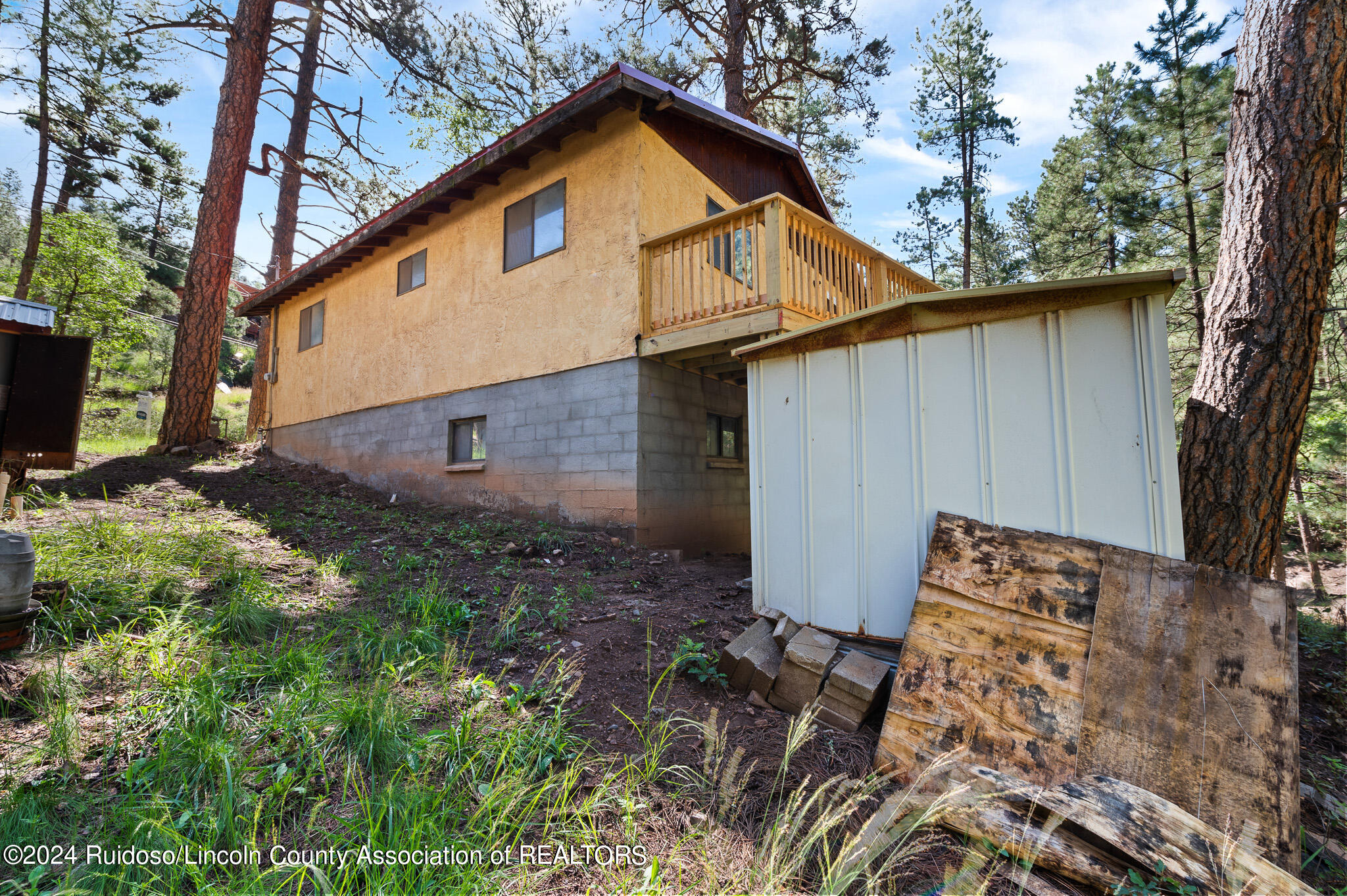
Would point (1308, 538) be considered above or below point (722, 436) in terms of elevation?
below

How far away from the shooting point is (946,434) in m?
3.06

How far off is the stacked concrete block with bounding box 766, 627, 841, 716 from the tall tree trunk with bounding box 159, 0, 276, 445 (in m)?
12.8

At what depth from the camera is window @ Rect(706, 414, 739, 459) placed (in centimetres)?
762

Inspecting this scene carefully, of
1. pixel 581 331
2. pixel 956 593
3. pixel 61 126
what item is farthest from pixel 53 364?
pixel 61 126

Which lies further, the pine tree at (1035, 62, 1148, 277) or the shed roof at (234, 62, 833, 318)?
the pine tree at (1035, 62, 1148, 277)

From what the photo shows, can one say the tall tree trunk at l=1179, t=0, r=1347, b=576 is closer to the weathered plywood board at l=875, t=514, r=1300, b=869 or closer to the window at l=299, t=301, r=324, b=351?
the weathered plywood board at l=875, t=514, r=1300, b=869

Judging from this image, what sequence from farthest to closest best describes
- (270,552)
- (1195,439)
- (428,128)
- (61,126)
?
(428,128), (61,126), (270,552), (1195,439)

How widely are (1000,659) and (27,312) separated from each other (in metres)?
7.57


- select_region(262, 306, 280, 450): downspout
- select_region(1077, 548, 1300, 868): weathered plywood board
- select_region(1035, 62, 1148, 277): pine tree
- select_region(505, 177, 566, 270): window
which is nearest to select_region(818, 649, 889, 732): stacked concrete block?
select_region(1077, 548, 1300, 868): weathered plywood board

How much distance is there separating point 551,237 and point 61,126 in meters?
18.2

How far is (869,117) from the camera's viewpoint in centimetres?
1391

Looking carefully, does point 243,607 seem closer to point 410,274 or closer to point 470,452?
point 470,452

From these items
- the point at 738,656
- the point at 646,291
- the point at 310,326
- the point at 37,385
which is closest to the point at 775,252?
the point at 646,291

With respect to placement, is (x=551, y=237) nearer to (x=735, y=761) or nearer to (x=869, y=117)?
(x=735, y=761)
